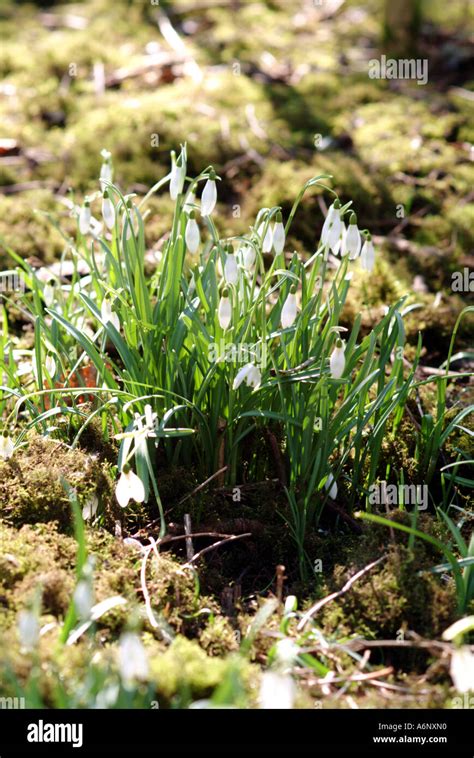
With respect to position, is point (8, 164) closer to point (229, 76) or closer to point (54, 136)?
point (54, 136)

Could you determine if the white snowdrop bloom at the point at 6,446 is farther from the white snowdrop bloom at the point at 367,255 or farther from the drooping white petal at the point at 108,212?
the white snowdrop bloom at the point at 367,255

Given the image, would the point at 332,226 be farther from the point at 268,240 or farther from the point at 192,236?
the point at 192,236

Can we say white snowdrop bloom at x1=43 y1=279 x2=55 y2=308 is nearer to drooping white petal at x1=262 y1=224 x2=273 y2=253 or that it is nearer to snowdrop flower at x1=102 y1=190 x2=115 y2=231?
snowdrop flower at x1=102 y1=190 x2=115 y2=231

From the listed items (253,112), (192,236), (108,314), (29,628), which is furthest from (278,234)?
(253,112)

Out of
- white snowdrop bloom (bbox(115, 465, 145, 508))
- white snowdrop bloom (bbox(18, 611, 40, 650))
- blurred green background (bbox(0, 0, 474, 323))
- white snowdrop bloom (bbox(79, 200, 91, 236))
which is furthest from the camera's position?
blurred green background (bbox(0, 0, 474, 323))

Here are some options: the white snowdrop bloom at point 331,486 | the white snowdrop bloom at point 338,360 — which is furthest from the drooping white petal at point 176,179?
the white snowdrop bloom at point 331,486

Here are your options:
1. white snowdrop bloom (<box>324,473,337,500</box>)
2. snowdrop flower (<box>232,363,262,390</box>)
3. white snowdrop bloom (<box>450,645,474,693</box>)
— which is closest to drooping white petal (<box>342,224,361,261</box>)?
snowdrop flower (<box>232,363,262,390</box>)
